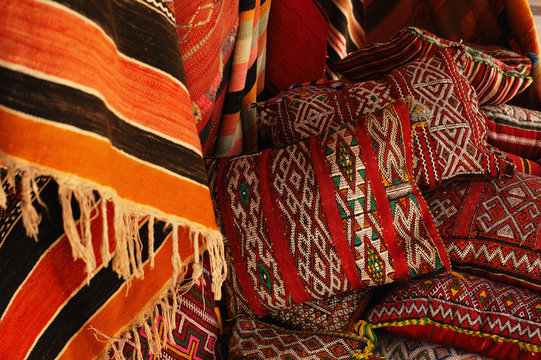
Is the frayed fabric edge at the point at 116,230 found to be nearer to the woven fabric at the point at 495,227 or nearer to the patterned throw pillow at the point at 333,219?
the patterned throw pillow at the point at 333,219

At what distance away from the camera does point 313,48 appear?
4.44 ft

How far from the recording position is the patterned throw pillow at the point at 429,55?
1.17m

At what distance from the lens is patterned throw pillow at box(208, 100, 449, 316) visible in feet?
2.66

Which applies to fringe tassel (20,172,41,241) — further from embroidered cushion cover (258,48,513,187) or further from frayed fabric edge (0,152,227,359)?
embroidered cushion cover (258,48,513,187)

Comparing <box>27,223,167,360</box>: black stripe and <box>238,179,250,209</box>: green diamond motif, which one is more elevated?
<box>238,179,250,209</box>: green diamond motif

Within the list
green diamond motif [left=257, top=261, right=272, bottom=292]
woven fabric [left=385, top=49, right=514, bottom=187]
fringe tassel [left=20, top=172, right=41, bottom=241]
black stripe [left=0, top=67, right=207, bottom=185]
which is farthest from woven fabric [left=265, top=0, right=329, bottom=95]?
fringe tassel [left=20, top=172, right=41, bottom=241]

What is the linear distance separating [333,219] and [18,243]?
0.49 meters

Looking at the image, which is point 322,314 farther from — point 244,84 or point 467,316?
point 244,84

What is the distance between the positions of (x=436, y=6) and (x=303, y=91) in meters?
0.83

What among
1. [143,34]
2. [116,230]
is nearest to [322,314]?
[116,230]

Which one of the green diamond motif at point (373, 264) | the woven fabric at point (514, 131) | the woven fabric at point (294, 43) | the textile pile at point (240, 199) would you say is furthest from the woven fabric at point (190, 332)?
the woven fabric at point (514, 131)

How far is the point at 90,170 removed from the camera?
1.50ft

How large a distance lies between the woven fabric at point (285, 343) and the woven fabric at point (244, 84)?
1.36 feet

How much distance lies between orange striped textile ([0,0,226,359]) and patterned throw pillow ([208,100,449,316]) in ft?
0.51
